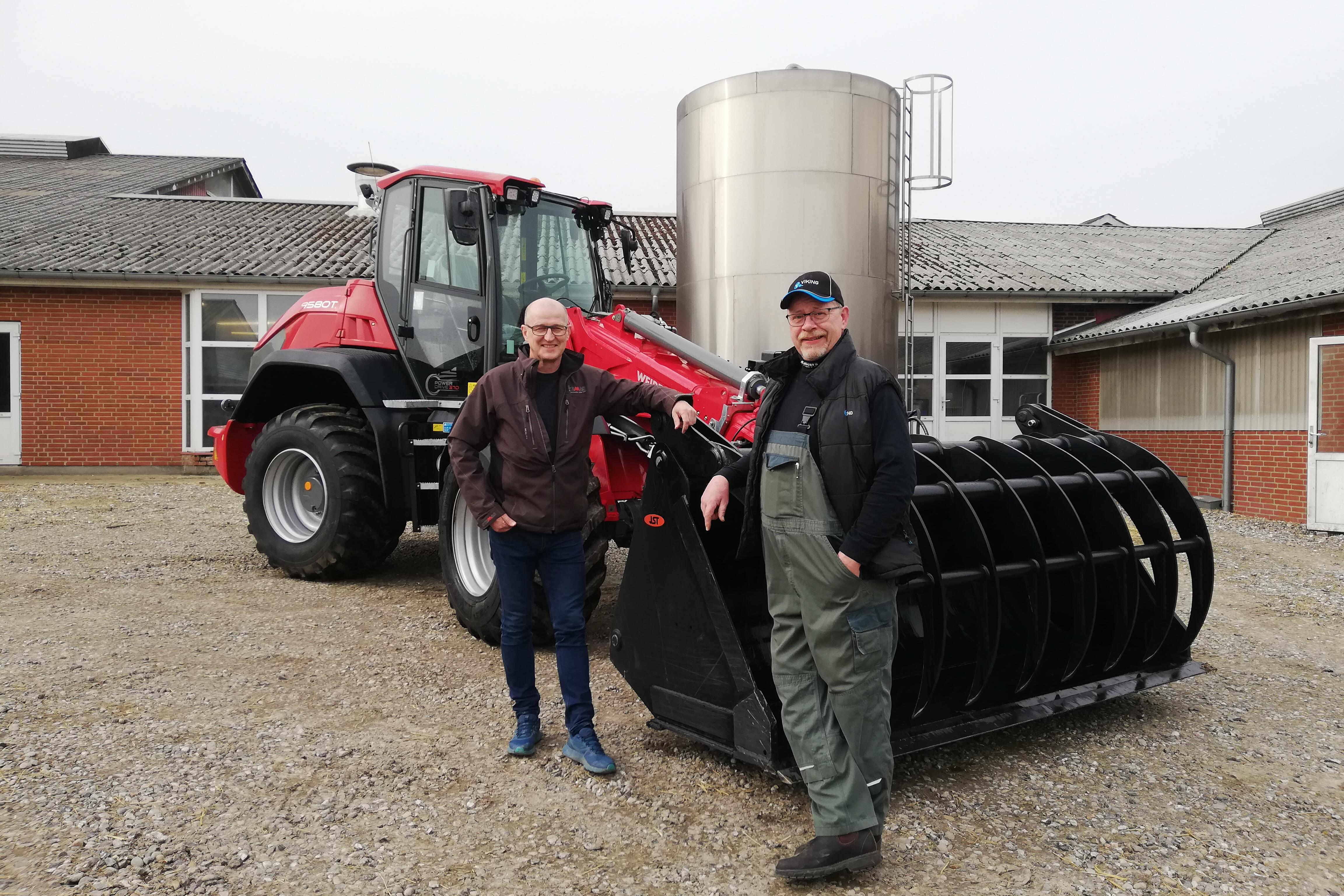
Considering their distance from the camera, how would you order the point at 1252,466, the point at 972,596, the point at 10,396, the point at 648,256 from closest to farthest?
the point at 972,596, the point at 1252,466, the point at 10,396, the point at 648,256

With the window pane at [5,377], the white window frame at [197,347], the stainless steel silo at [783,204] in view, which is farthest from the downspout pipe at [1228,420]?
the window pane at [5,377]

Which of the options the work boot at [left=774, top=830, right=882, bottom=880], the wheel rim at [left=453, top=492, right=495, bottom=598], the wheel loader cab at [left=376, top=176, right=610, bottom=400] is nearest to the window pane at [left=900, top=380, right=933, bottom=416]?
the wheel loader cab at [left=376, top=176, right=610, bottom=400]

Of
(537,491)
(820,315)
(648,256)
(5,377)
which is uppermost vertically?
(648,256)

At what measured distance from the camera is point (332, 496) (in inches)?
251

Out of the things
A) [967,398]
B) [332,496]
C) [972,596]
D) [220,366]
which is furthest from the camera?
[967,398]

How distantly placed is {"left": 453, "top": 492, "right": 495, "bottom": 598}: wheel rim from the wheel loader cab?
979mm

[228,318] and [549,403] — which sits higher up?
[228,318]

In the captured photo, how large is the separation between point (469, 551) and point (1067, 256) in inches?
595

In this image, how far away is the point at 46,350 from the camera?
1414 cm

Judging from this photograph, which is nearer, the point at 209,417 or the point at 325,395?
the point at 325,395

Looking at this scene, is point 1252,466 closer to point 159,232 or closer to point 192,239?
point 192,239

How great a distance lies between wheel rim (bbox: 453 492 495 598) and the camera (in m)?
5.28

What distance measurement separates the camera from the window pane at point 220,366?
1437 cm

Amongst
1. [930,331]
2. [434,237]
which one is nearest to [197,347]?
[434,237]
